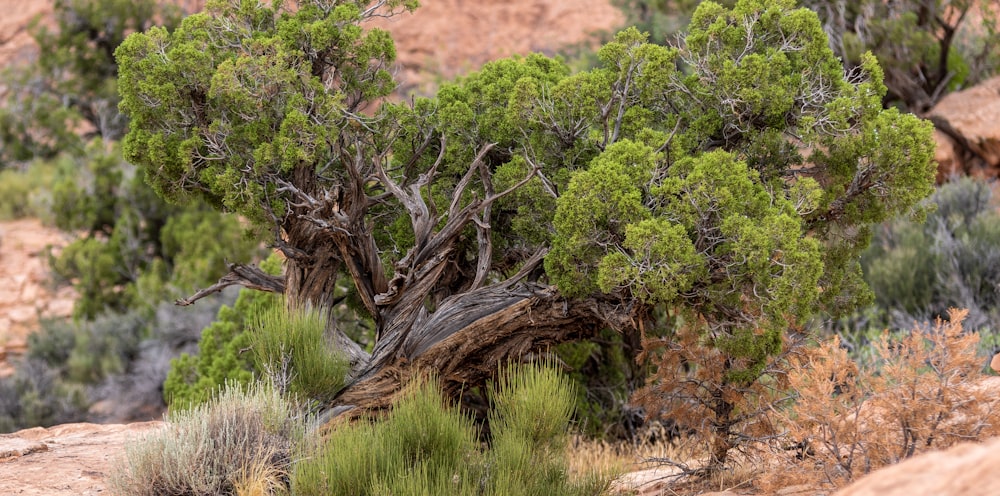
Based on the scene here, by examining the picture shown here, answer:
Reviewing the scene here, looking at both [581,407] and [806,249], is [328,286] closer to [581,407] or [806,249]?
[581,407]

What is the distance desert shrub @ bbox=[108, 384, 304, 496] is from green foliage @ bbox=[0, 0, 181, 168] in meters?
16.4

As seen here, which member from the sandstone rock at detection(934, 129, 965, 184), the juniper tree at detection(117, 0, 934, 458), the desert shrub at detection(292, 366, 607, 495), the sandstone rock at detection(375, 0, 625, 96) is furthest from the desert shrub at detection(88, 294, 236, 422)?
the sandstone rock at detection(375, 0, 625, 96)

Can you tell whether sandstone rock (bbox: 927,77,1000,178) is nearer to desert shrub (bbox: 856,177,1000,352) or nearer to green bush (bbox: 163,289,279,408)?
desert shrub (bbox: 856,177,1000,352)

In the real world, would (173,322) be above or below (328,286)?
below

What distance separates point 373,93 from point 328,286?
1.58m

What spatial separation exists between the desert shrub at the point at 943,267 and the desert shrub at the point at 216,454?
7.77 meters

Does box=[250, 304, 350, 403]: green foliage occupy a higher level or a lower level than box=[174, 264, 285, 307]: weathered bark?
lower

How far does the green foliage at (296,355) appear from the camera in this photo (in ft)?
22.3

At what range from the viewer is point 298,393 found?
6891 mm

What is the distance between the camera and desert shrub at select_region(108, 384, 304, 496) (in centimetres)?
565

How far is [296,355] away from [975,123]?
12363mm

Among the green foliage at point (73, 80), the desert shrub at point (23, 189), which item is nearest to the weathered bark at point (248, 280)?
the green foliage at point (73, 80)

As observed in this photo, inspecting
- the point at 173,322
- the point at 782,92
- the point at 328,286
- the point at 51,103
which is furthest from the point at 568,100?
the point at 51,103

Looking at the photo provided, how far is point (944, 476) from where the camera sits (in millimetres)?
3127
